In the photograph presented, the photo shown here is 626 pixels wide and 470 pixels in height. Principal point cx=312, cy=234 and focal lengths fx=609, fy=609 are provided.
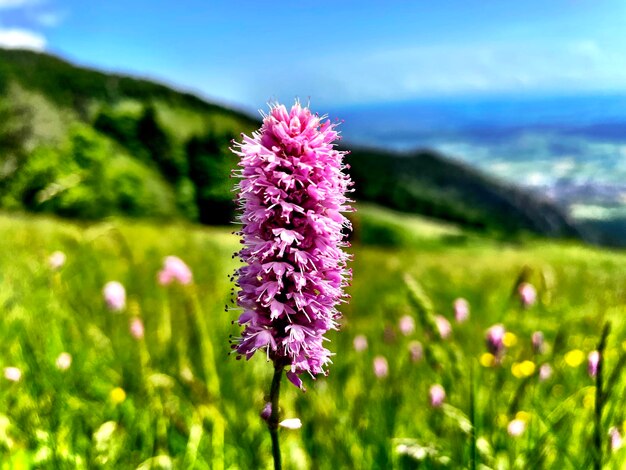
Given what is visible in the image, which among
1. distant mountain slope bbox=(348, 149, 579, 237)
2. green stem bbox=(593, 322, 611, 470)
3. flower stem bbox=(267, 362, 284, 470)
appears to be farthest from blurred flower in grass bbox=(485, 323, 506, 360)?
distant mountain slope bbox=(348, 149, 579, 237)

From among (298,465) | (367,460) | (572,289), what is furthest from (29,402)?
(572,289)

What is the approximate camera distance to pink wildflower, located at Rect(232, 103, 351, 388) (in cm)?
186

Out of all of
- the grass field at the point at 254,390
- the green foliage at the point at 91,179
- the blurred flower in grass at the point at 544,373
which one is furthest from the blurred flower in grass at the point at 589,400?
the green foliage at the point at 91,179

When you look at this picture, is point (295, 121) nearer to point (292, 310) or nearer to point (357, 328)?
point (292, 310)

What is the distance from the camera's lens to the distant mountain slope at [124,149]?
3100 inches

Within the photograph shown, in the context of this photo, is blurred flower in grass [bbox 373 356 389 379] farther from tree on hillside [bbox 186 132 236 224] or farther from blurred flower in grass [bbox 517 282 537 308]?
tree on hillside [bbox 186 132 236 224]

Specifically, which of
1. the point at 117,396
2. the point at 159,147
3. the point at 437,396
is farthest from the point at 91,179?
the point at 437,396

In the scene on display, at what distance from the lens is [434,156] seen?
13762 cm

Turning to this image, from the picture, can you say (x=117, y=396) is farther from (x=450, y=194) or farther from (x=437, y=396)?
(x=450, y=194)

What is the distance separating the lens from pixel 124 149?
90562 millimetres

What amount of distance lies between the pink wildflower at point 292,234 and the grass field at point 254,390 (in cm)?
86

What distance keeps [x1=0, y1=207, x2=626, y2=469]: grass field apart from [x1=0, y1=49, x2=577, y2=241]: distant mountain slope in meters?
66.5

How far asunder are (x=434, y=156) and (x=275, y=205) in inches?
5498

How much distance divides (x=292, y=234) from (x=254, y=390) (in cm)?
341
